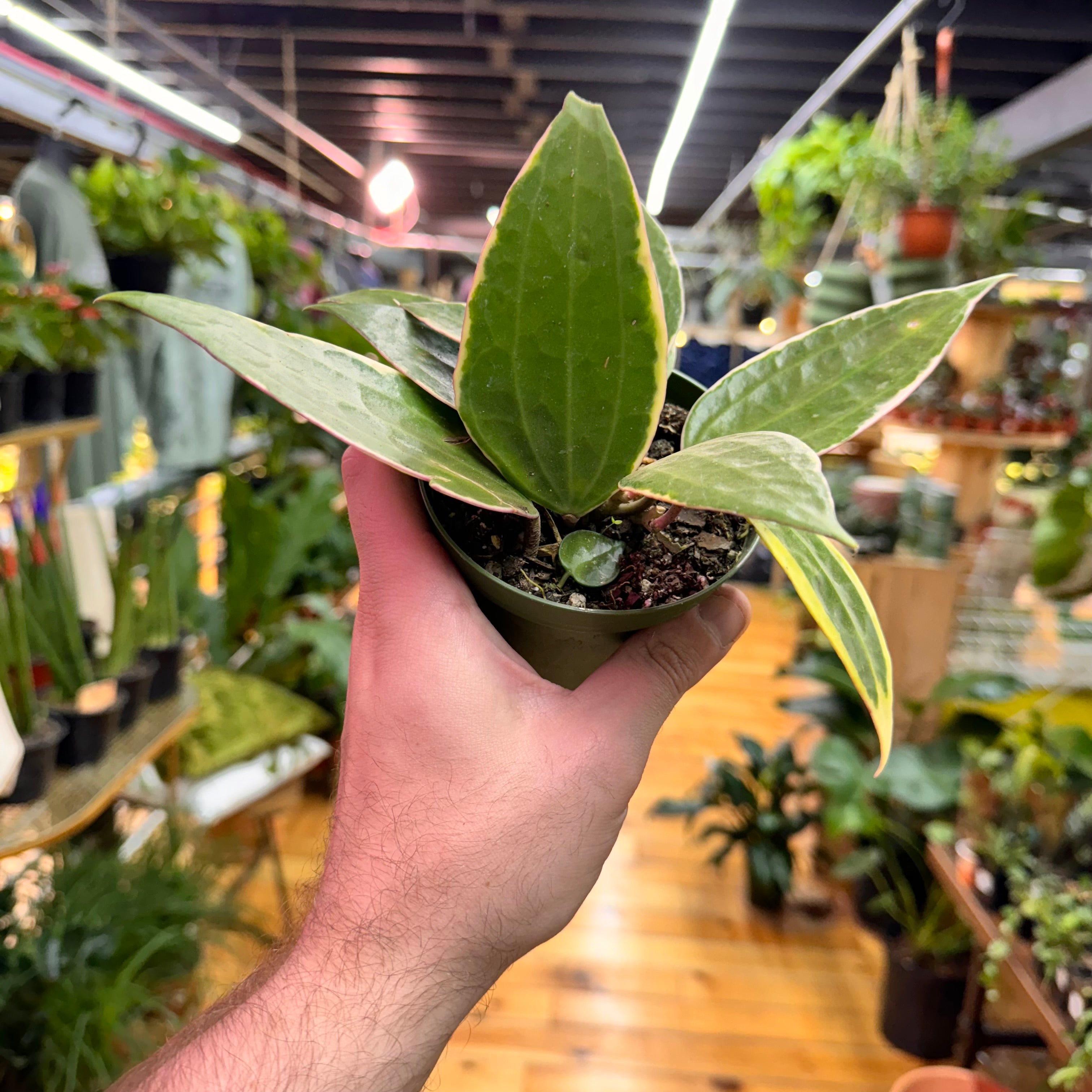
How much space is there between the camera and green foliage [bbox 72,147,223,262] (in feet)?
7.80

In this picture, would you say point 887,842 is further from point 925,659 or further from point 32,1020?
point 32,1020

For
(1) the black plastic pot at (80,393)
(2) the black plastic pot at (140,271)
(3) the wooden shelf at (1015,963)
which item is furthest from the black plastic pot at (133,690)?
(3) the wooden shelf at (1015,963)

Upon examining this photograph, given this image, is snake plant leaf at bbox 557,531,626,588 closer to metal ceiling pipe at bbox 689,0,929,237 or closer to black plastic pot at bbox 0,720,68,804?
black plastic pot at bbox 0,720,68,804

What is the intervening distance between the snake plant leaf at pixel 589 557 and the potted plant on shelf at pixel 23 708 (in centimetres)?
132

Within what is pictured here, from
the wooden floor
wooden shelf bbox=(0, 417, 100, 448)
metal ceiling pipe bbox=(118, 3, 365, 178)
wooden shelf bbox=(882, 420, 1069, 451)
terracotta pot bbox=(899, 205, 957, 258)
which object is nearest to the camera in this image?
wooden shelf bbox=(0, 417, 100, 448)

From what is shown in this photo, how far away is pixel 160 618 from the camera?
198 cm

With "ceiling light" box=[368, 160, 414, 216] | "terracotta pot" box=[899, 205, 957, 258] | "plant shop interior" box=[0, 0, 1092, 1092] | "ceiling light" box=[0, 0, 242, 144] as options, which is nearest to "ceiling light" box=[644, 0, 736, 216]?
"plant shop interior" box=[0, 0, 1092, 1092]

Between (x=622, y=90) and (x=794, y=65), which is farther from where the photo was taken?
(x=622, y=90)

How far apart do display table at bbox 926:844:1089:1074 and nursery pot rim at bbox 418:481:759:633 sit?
1.30m

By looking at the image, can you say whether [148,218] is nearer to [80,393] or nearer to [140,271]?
[140,271]

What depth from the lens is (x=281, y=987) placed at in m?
0.65

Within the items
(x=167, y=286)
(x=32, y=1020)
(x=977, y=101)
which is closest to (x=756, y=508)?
(x=32, y=1020)

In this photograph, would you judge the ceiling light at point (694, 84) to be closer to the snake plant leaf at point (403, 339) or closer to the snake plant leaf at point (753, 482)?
the snake plant leaf at point (403, 339)

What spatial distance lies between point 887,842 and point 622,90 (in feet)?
14.4
